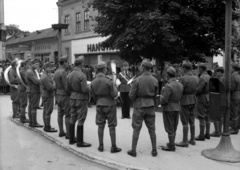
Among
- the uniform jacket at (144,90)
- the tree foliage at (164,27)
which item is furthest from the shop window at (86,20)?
the uniform jacket at (144,90)

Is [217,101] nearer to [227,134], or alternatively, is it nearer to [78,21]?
[227,134]

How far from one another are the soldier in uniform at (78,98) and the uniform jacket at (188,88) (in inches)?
90.0

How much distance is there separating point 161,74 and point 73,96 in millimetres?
7125

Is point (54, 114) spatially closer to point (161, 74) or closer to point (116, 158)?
point (161, 74)

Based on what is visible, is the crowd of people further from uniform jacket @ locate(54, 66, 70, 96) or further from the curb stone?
the curb stone

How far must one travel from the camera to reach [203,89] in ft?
25.1

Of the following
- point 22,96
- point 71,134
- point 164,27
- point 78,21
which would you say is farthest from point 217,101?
point 78,21

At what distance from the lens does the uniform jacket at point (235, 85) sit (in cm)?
A: 819

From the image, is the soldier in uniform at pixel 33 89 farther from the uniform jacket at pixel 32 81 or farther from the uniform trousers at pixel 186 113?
the uniform trousers at pixel 186 113

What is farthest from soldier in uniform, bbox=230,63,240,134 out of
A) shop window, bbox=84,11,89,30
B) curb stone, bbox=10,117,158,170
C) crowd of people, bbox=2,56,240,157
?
shop window, bbox=84,11,89,30

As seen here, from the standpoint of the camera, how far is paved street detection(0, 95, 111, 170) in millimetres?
5754

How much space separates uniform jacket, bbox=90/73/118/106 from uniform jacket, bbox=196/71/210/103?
95.1 inches

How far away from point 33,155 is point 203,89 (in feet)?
14.6

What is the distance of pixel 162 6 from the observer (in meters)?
12.6
